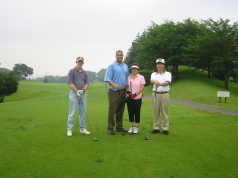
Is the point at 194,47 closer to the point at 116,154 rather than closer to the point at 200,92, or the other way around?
the point at 200,92

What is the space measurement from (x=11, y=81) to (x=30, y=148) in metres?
47.5

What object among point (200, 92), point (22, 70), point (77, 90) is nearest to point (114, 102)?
point (77, 90)

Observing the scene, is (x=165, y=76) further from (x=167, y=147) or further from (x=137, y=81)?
(x=167, y=147)

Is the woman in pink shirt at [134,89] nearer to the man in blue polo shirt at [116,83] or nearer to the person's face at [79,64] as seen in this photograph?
the man in blue polo shirt at [116,83]

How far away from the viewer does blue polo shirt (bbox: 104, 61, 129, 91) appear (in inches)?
286

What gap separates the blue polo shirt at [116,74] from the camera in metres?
7.26

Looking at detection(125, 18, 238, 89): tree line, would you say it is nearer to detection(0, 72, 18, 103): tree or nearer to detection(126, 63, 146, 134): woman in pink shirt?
detection(126, 63, 146, 134): woman in pink shirt

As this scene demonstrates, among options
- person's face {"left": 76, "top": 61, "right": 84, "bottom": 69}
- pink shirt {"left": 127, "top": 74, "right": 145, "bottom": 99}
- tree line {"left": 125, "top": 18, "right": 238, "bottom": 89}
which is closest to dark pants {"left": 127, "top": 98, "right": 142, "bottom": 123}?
pink shirt {"left": 127, "top": 74, "right": 145, "bottom": 99}

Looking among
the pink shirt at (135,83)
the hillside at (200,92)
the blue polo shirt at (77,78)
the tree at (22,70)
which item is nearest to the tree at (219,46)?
the hillside at (200,92)

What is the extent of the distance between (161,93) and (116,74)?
1637 mm

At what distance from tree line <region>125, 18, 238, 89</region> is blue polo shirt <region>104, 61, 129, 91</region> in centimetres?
2459

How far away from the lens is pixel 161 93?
24.8ft

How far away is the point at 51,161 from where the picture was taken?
4.75 metres

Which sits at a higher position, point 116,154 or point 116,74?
point 116,74
